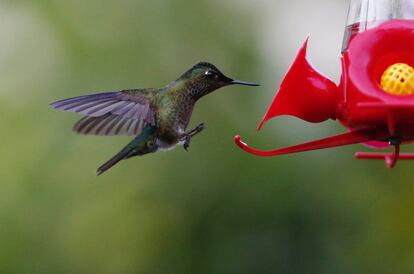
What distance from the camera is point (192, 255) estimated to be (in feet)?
25.2

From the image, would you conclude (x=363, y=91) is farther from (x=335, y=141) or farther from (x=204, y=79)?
(x=204, y=79)

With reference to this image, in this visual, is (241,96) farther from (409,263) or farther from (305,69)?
(305,69)

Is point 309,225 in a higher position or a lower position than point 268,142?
lower

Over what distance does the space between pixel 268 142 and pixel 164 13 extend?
1.48 m

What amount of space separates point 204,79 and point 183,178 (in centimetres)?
324

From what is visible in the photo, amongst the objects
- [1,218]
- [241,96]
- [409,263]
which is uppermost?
[241,96]

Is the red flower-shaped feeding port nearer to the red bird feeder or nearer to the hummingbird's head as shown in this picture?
the red bird feeder

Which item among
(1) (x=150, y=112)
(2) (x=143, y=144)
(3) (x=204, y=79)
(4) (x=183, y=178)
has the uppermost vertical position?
(3) (x=204, y=79)

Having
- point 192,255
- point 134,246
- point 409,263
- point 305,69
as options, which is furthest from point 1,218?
point 305,69

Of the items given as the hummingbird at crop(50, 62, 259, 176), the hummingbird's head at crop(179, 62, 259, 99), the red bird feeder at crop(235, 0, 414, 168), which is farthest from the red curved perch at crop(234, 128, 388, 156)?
the hummingbird's head at crop(179, 62, 259, 99)

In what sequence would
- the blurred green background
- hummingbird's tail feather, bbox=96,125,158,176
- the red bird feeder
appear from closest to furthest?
the red bird feeder
hummingbird's tail feather, bbox=96,125,158,176
the blurred green background

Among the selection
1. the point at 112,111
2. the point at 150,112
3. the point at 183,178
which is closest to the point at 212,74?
the point at 150,112

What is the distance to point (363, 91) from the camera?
12.9 ft

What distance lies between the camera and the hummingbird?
13.9 feet
